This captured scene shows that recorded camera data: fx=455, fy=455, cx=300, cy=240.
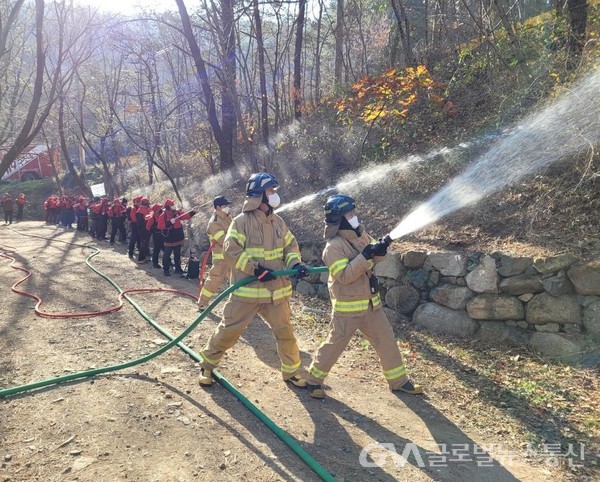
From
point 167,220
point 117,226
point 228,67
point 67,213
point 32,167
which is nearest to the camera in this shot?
point 167,220

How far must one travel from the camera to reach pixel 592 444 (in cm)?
365

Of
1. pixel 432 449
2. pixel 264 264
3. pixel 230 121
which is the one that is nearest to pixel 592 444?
pixel 432 449

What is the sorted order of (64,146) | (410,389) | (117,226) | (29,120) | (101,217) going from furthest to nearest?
(64,146)
(101,217)
(117,226)
(29,120)
(410,389)

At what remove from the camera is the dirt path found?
3193mm

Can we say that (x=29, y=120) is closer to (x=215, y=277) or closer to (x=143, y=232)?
(x=215, y=277)

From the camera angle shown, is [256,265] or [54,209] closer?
[256,265]

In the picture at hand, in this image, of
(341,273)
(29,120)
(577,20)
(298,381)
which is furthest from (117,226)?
(577,20)

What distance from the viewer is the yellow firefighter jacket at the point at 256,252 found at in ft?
14.2

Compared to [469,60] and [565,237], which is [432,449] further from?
[469,60]

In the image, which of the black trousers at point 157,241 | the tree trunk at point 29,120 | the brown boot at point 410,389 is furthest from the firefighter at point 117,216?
the brown boot at point 410,389

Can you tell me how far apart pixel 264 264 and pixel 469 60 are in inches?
346

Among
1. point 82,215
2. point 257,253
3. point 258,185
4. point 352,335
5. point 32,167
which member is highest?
point 32,167

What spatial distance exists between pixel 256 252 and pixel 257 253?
1 cm

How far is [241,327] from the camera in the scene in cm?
440
